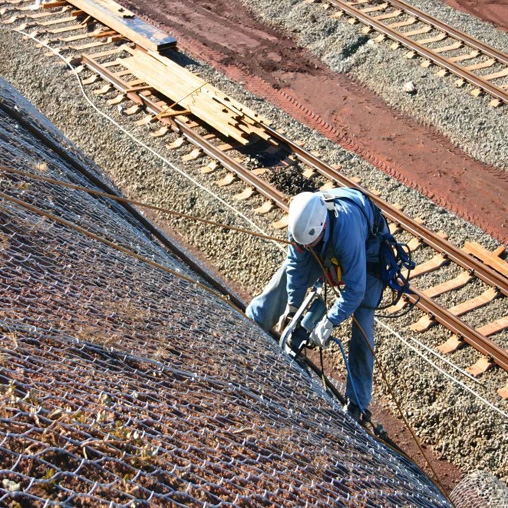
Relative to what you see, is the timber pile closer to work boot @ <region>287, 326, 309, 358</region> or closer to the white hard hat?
work boot @ <region>287, 326, 309, 358</region>

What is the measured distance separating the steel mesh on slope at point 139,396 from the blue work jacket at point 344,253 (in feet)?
2.57

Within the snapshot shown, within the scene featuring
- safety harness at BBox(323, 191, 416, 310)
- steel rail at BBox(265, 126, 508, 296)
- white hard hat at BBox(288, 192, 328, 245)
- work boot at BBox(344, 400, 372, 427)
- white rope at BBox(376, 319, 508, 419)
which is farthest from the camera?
steel rail at BBox(265, 126, 508, 296)

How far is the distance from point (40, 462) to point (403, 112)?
10960 millimetres

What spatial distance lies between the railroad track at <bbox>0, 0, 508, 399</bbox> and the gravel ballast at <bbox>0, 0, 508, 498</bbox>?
0.19 metres

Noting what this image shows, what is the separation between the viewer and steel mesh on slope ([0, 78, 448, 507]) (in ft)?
13.3

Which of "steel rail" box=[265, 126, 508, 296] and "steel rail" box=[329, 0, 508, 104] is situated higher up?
"steel rail" box=[329, 0, 508, 104]

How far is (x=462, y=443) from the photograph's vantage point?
7836 millimetres

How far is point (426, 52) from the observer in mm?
13680

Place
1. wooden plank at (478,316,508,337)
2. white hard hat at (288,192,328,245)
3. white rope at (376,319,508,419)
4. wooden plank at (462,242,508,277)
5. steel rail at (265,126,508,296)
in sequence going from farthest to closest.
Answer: wooden plank at (462,242,508,277)
steel rail at (265,126,508,296)
wooden plank at (478,316,508,337)
white rope at (376,319,508,419)
white hard hat at (288,192,328,245)

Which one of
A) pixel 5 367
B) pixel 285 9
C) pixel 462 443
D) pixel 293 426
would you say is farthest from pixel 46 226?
pixel 285 9

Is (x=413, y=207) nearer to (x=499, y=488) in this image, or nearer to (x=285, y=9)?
(x=499, y=488)

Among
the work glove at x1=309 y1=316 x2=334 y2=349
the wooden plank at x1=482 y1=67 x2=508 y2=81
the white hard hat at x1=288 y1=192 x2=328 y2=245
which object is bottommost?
the work glove at x1=309 y1=316 x2=334 y2=349

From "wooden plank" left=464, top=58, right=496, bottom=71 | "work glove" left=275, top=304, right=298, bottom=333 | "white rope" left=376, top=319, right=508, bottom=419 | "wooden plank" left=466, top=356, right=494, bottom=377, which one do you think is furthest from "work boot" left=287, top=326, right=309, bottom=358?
"wooden plank" left=464, top=58, right=496, bottom=71

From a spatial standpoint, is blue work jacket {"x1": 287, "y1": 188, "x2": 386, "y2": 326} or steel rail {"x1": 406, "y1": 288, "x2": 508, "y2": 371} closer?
blue work jacket {"x1": 287, "y1": 188, "x2": 386, "y2": 326}
